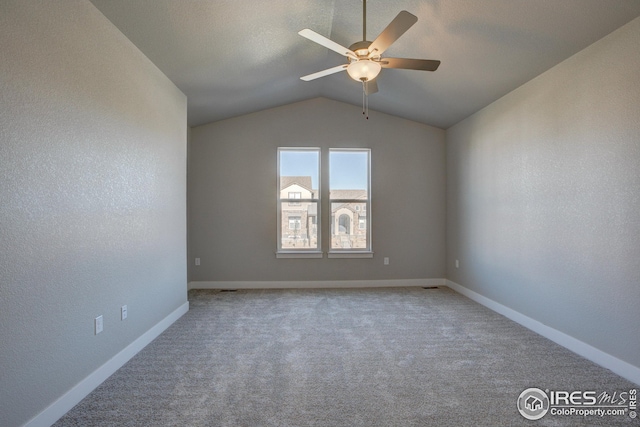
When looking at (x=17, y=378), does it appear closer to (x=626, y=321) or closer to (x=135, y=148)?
(x=135, y=148)

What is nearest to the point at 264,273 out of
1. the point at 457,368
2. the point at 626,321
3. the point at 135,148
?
the point at 135,148

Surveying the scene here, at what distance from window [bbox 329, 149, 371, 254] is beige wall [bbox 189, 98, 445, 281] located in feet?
0.43

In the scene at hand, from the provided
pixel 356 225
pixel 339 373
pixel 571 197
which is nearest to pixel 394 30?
pixel 571 197

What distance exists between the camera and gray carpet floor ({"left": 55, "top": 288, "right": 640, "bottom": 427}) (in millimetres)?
1883

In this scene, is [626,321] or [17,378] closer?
[17,378]

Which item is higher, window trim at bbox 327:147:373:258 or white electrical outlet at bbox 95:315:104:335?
window trim at bbox 327:147:373:258

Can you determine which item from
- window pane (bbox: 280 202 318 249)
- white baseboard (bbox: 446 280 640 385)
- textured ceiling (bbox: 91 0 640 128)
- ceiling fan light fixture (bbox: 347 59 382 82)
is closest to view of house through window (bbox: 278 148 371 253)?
window pane (bbox: 280 202 318 249)

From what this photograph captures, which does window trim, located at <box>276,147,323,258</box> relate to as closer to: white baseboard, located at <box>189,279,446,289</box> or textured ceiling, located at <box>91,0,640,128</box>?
white baseboard, located at <box>189,279,446,289</box>

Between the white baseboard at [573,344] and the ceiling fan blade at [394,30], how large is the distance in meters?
2.80

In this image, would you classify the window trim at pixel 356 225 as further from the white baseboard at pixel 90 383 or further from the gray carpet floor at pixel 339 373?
the white baseboard at pixel 90 383

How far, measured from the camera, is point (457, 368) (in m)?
2.45

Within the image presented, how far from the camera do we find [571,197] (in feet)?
9.22

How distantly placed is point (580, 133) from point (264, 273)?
424 cm

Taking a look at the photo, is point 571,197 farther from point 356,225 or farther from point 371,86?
point 356,225
